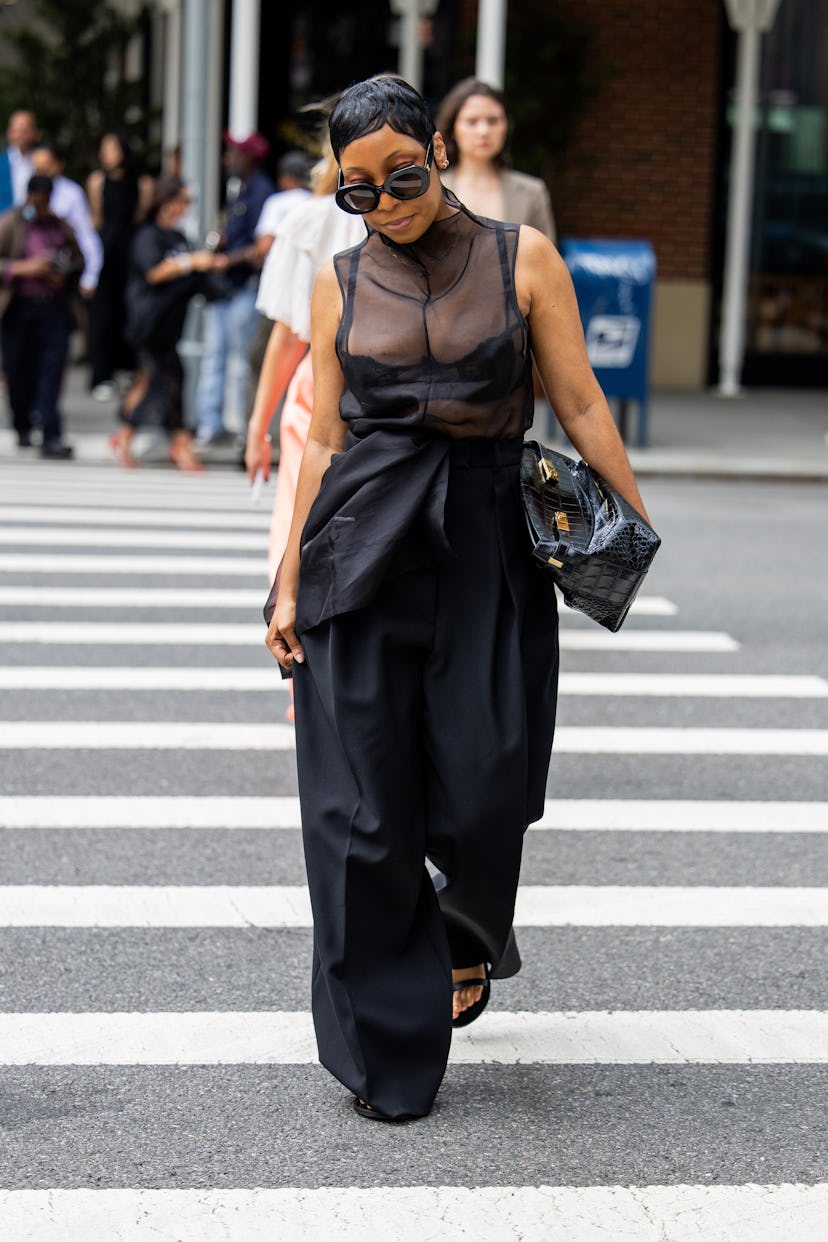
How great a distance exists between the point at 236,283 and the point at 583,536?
992 centimetres

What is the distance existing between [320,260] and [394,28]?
15.9m

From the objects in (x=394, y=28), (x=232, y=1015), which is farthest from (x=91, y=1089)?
(x=394, y=28)

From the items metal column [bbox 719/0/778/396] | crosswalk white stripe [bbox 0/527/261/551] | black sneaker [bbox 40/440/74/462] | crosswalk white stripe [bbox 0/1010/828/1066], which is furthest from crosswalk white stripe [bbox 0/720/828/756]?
metal column [bbox 719/0/778/396]

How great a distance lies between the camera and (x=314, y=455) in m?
3.70

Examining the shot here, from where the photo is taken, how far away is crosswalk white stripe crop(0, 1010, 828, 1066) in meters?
3.92

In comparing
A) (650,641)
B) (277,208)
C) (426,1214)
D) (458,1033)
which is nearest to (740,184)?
(277,208)

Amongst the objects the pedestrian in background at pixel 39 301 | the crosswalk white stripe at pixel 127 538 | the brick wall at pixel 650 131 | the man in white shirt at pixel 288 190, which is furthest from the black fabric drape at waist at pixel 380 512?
the brick wall at pixel 650 131

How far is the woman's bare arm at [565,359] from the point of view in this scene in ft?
11.7

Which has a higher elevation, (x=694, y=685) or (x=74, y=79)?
(x=74, y=79)

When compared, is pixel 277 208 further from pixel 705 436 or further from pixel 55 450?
pixel 705 436

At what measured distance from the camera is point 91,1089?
3.73 m

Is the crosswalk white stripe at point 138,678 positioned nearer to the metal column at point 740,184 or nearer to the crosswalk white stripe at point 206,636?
the crosswalk white stripe at point 206,636

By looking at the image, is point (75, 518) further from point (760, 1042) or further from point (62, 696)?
point (760, 1042)

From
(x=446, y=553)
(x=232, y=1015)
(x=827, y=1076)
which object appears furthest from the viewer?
(x=232, y=1015)
